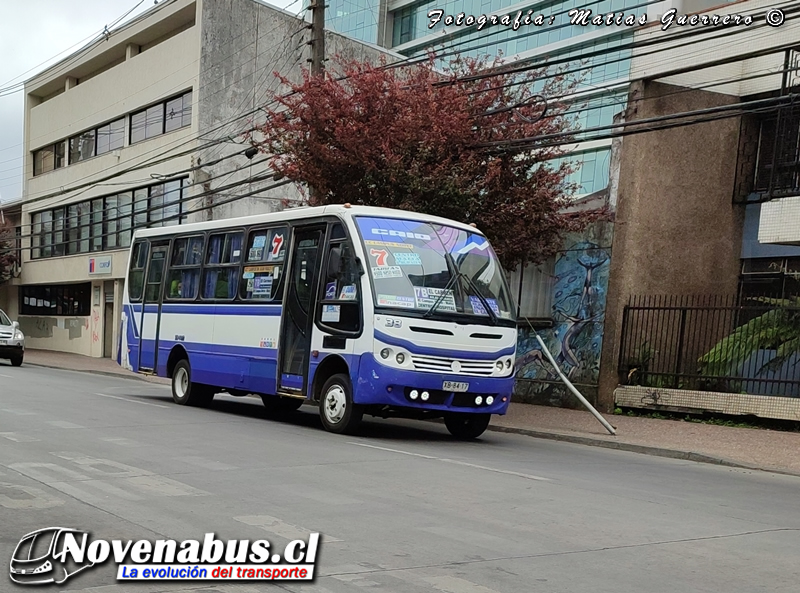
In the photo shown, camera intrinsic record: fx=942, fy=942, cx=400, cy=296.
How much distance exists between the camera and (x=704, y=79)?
65.7 ft

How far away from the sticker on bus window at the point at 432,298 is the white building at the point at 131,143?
13528 millimetres

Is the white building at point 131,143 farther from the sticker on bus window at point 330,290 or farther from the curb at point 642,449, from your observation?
the curb at point 642,449

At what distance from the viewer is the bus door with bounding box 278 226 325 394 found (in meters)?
14.0

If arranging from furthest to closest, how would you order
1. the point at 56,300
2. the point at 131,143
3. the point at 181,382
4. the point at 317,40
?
the point at 56,300
the point at 131,143
the point at 317,40
the point at 181,382

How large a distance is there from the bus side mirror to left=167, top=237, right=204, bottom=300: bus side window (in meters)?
4.29

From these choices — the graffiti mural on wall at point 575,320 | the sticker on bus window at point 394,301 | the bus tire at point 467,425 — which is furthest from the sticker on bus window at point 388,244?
the graffiti mural on wall at point 575,320

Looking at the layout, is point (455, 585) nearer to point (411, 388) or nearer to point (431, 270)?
point (411, 388)

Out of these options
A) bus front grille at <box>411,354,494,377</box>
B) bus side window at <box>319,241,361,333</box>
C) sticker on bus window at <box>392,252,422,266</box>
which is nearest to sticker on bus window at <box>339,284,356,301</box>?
bus side window at <box>319,241,361,333</box>

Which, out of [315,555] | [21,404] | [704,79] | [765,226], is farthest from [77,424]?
[704,79]

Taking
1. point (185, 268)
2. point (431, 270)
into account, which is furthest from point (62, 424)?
point (185, 268)

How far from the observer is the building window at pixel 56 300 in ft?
135

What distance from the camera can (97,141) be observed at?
128ft

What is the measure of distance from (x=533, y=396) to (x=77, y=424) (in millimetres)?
11309

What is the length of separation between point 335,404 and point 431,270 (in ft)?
7.68
